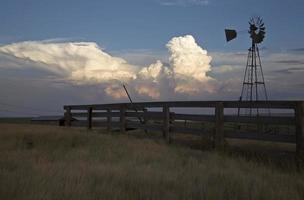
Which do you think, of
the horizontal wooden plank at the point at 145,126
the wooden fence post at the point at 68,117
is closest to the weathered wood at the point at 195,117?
the horizontal wooden plank at the point at 145,126

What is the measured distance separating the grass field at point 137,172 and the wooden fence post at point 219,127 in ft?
1.42

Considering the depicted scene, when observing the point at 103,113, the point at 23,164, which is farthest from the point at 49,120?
the point at 23,164

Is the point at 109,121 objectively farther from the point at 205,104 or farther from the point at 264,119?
the point at 264,119

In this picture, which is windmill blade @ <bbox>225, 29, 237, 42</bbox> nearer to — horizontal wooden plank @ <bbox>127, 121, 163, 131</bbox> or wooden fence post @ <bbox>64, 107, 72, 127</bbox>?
horizontal wooden plank @ <bbox>127, 121, 163, 131</bbox>

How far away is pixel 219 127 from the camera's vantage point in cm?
1342

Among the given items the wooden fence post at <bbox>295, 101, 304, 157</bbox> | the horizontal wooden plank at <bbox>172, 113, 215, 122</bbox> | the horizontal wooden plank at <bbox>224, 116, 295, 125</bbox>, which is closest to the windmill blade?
the horizontal wooden plank at <bbox>172, 113, 215, 122</bbox>

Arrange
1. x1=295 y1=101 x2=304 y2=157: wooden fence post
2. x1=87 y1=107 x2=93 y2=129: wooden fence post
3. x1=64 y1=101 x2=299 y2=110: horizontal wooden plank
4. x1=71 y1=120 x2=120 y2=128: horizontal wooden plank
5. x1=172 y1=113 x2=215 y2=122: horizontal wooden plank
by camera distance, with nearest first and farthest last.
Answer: x1=295 y1=101 x2=304 y2=157: wooden fence post → x1=64 y1=101 x2=299 y2=110: horizontal wooden plank → x1=172 y1=113 x2=215 y2=122: horizontal wooden plank → x1=71 y1=120 x2=120 y2=128: horizontal wooden plank → x1=87 y1=107 x2=93 y2=129: wooden fence post

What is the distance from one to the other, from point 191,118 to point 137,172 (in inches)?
254

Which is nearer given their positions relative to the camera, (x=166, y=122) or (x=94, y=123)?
(x=166, y=122)

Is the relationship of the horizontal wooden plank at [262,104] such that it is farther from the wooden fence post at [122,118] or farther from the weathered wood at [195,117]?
the wooden fence post at [122,118]

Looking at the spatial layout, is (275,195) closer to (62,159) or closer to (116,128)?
(62,159)

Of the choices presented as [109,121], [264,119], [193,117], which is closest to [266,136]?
[264,119]

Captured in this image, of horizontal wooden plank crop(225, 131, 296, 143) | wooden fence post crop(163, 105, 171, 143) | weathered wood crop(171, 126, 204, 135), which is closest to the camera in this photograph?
horizontal wooden plank crop(225, 131, 296, 143)

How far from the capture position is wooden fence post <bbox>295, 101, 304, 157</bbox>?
1091cm
